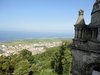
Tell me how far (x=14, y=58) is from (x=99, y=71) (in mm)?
24125

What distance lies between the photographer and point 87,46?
462 inches

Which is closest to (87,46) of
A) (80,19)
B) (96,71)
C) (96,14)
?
(96,71)

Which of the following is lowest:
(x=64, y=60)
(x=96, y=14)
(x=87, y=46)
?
(x=64, y=60)

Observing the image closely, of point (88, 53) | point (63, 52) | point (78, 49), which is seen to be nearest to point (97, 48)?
point (88, 53)

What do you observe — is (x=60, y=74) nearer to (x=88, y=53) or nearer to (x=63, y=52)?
(x=63, y=52)

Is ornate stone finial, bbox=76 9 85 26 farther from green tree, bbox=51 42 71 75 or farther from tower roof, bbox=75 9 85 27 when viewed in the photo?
green tree, bbox=51 42 71 75

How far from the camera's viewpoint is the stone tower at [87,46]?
11203mm

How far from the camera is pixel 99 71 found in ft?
36.9

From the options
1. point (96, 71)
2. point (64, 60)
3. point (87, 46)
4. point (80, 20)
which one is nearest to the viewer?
point (96, 71)

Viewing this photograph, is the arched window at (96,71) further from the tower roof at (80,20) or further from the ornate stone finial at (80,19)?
the ornate stone finial at (80,19)

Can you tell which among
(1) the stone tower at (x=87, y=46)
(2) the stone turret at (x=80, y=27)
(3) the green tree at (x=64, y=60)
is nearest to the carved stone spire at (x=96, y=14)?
(1) the stone tower at (x=87, y=46)

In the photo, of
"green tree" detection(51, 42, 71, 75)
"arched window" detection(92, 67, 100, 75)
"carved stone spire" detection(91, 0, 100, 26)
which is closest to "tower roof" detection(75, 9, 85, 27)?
"carved stone spire" detection(91, 0, 100, 26)

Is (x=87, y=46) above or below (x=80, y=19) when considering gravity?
below

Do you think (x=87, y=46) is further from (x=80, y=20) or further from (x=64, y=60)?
(x=64, y=60)
